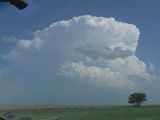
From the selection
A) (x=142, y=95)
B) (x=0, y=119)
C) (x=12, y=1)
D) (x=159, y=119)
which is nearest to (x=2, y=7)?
(x=12, y=1)

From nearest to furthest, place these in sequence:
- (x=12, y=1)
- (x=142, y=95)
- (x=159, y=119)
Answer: (x=12, y=1)
(x=159, y=119)
(x=142, y=95)

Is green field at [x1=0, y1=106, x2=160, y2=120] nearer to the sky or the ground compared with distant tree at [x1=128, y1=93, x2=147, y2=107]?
nearer to the ground

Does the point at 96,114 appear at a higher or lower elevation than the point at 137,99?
lower

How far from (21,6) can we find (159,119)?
77.0 meters

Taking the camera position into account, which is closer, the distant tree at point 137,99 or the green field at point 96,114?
the green field at point 96,114

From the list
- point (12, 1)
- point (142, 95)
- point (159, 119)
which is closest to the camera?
point (12, 1)

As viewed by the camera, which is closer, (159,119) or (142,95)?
(159,119)

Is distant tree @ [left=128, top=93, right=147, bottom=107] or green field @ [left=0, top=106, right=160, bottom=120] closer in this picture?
green field @ [left=0, top=106, right=160, bottom=120]

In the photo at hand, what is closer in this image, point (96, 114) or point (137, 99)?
point (96, 114)

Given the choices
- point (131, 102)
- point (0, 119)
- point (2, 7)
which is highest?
point (131, 102)

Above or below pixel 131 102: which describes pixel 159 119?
below

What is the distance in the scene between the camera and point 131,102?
18288cm

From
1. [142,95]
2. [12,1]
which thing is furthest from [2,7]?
[142,95]

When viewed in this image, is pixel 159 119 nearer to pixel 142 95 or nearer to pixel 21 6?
pixel 21 6
